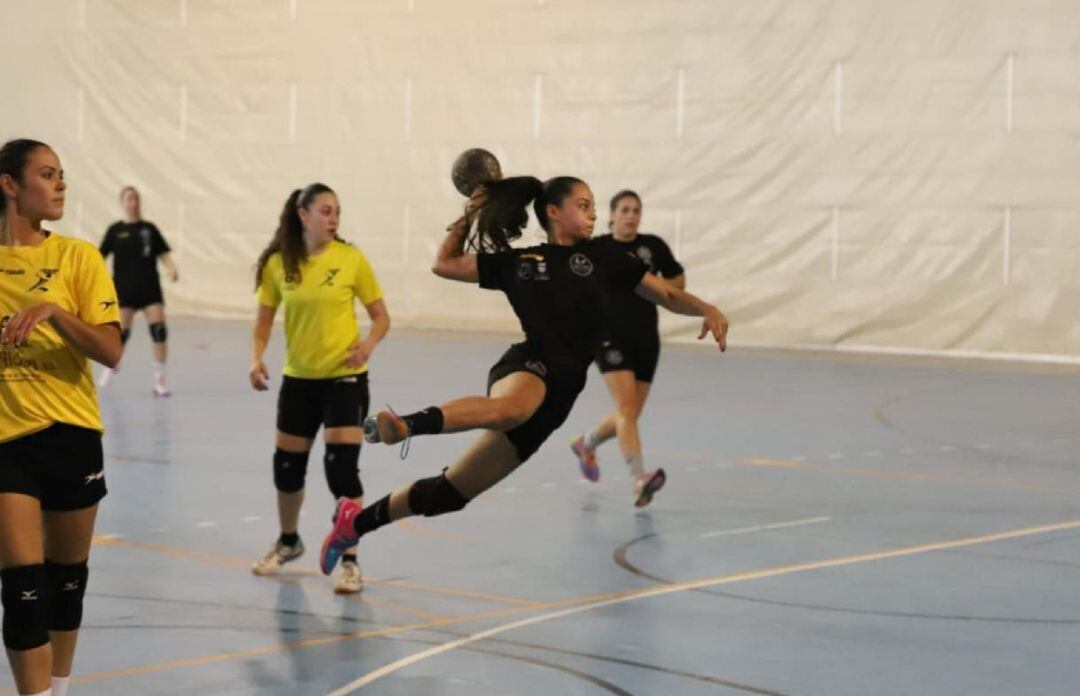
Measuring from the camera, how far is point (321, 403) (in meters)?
8.34

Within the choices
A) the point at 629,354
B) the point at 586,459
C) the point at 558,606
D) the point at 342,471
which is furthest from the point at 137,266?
the point at 558,606

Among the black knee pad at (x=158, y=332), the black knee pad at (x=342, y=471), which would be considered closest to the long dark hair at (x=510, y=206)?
the black knee pad at (x=342, y=471)

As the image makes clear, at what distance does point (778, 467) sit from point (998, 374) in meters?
8.16

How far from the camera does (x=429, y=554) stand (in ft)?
29.2

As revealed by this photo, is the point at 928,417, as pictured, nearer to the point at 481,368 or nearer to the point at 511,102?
the point at 481,368

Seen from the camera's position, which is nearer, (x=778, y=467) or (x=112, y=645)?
(x=112, y=645)

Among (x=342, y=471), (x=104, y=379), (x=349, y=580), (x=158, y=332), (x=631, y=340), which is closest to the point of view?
(x=349, y=580)

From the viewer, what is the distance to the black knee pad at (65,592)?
539 cm

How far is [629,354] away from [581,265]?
11.5 feet

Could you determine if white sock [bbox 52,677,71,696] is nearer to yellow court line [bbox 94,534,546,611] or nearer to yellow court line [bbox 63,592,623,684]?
yellow court line [bbox 63,592,623,684]

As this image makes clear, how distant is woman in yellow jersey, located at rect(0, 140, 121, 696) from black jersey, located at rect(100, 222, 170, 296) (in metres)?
11.9

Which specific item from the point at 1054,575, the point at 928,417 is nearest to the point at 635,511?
the point at 1054,575

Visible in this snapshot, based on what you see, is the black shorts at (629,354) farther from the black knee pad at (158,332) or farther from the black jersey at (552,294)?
the black knee pad at (158,332)

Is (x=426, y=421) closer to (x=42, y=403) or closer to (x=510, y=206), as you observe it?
(x=510, y=206)
